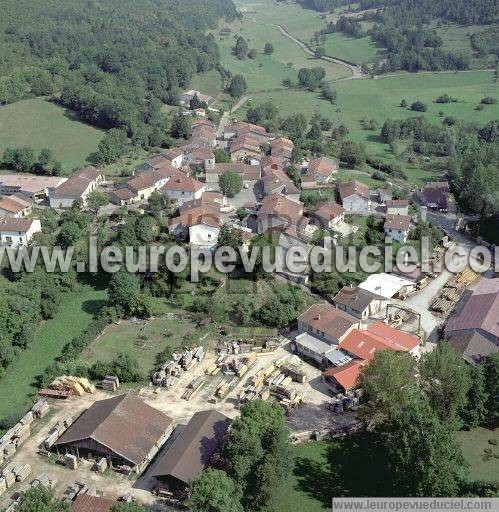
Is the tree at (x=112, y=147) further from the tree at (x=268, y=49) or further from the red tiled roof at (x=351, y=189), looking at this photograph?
the tree at (x=268, y=49)

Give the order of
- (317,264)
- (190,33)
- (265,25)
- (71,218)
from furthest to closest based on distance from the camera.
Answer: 1. (265,25)
2. (190,33)
3. (71,218)
4. (317,264)

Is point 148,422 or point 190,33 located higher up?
point 190,33

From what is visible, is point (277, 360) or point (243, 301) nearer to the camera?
point (277, 360)

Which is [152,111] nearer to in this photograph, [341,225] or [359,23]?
[341,225]

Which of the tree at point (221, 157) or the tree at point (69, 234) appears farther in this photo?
the tree at point (221, 157)

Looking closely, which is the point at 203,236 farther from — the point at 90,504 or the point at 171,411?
the point at 90,504

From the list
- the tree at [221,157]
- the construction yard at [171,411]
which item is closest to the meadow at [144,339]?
the construction yard at [171,411]

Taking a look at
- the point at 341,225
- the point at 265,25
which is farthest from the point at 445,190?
the point at 265,25

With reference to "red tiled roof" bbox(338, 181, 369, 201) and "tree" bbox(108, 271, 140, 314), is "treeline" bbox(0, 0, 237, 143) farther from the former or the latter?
"tree" bbox(108, 271, 140, 314)
